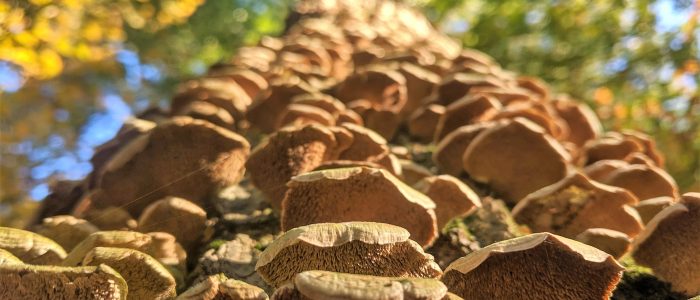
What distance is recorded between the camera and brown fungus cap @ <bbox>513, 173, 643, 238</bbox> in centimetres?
256

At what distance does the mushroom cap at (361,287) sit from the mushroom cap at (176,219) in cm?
114

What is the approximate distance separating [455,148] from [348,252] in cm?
155

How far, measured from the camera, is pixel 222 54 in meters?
12.4

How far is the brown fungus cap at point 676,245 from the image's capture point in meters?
2.23

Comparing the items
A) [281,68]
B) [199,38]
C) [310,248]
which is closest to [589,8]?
[281,68]

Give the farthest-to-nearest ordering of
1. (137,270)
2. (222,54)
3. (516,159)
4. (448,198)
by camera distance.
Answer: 1. (222,54)
2. (516,159)
3. (448,198)
4. (137,270)

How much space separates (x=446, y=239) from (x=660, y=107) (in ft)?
19.8

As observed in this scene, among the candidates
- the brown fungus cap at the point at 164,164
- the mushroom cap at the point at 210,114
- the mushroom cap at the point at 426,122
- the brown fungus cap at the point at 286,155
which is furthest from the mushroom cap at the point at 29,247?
the mushroom cap at the point at 426,122

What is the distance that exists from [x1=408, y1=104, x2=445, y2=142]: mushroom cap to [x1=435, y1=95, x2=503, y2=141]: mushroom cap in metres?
0.19

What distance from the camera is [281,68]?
4.42 meters

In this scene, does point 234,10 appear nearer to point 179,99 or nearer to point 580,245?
point 179,99

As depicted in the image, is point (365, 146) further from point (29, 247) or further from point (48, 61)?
point (48, 61)

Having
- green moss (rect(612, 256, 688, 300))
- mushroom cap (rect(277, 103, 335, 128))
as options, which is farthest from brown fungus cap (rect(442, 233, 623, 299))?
mushroom cap (rect(277, 103, 335, 128))

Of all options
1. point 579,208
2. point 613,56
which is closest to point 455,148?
point 579,208
